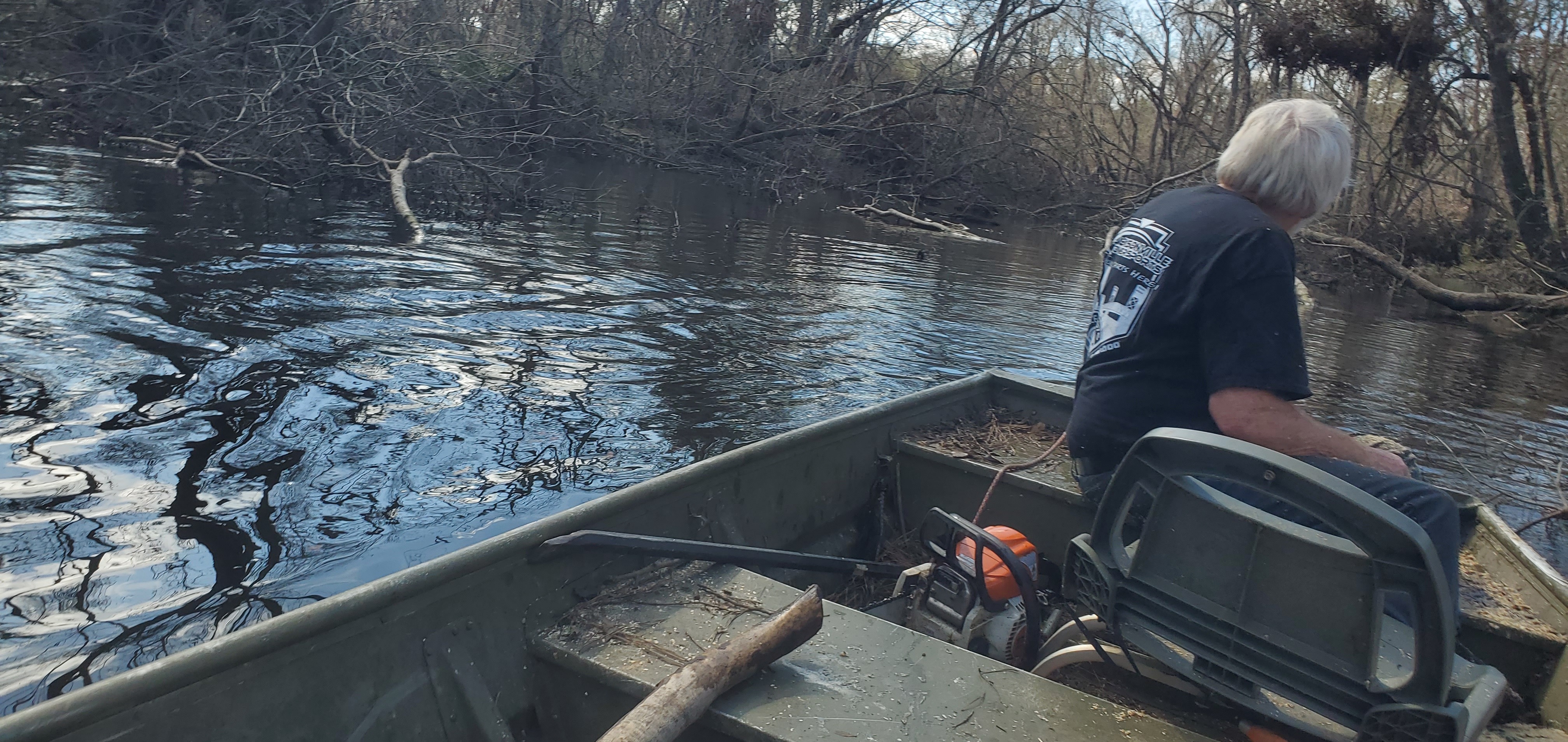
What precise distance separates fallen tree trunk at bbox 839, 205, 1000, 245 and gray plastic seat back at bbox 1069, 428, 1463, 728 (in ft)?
51.7

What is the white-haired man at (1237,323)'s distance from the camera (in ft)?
7.68

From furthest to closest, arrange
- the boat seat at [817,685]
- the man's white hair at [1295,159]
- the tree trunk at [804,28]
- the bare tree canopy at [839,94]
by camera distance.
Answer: the tree trunk at [804,28]
the bare tree canopy at [839,94]
the man's white hair at [1295,159]
the boat seat at [817,685]

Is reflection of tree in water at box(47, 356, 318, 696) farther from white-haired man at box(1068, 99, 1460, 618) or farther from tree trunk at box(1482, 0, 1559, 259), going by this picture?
tree trunk at box(1482, 0, 1559, 259)

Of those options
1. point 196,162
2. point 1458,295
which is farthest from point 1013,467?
point 1458,295

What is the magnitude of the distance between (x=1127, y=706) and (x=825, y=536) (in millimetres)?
1608

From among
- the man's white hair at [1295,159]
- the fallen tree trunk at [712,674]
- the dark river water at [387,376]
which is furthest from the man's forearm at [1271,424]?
the dark river water at [387,376]

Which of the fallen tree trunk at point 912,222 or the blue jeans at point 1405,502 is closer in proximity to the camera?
the blue jeans at point 1405,502

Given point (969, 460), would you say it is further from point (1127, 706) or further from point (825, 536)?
point (1127, 706)

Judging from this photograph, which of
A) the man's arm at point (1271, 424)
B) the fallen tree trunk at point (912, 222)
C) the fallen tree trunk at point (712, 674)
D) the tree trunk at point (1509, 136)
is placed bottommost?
the fallen tree trunk at point (712, 674)

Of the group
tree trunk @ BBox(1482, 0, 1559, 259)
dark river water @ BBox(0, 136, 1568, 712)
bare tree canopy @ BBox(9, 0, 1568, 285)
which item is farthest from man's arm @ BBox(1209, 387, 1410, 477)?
tree trunk @ BBox(1482, 0, 1559, 259)

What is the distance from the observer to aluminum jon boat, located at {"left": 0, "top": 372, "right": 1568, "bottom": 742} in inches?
73.4

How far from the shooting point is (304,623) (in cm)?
196

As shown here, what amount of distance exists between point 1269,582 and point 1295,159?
114cm

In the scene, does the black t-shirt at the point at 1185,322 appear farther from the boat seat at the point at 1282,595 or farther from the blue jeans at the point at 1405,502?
the boat seat at the point at 1282,595
